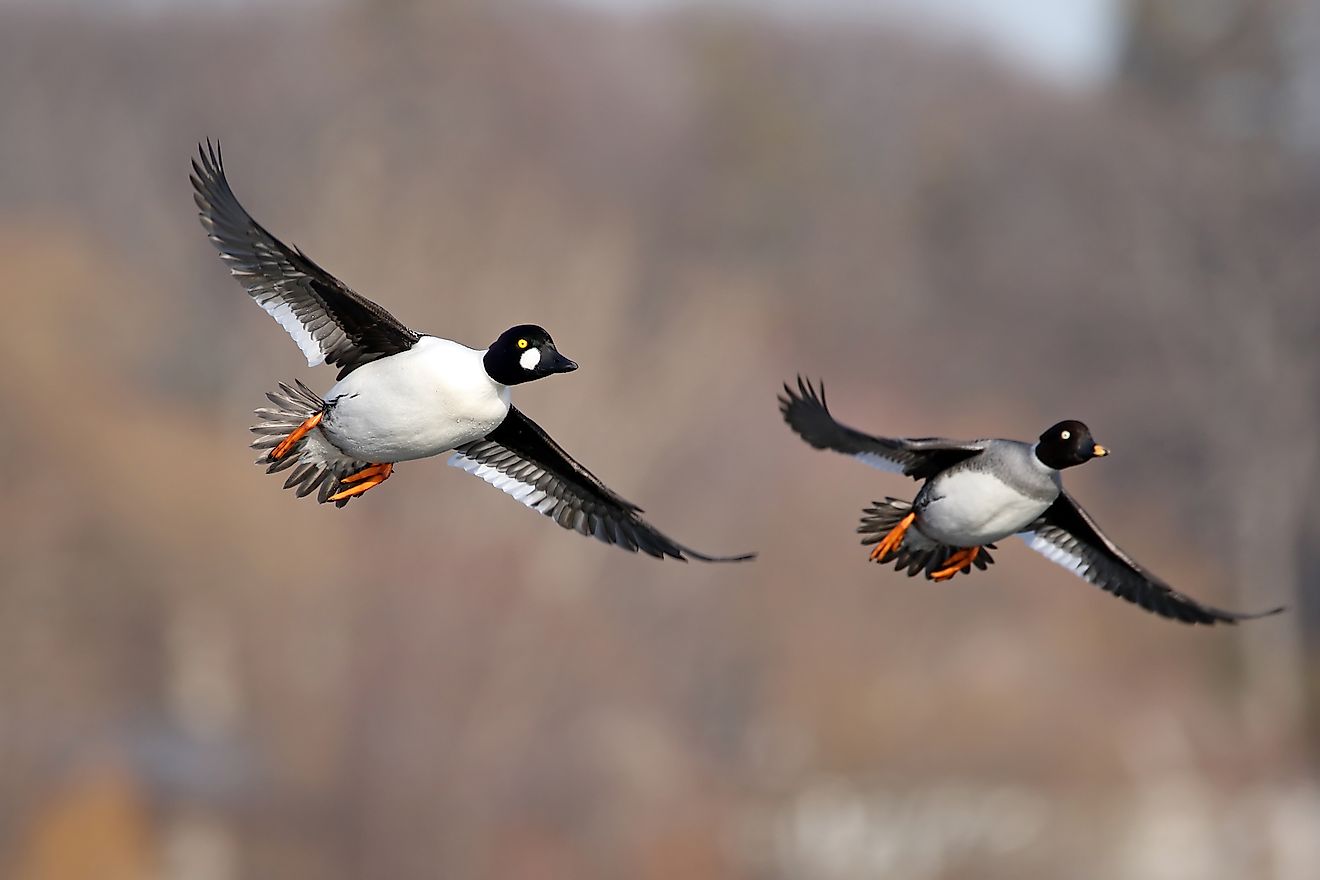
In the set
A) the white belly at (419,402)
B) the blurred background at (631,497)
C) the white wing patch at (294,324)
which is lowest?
the white belly at (419,402)

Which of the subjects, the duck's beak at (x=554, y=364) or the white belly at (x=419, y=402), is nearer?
the duck's beak at (x=554, y=364)

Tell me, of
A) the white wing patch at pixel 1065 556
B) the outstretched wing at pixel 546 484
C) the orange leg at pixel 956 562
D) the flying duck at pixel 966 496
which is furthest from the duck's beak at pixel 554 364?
the white wing patch at pixel 1065 556

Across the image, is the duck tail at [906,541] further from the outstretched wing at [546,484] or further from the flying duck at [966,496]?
the outstretched wing at [546,484]

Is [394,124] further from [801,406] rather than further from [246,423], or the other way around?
[801,406]

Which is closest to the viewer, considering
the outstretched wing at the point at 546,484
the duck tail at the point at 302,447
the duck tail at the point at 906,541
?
the duck tail at the point at 302,447

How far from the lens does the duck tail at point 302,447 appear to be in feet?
39.9

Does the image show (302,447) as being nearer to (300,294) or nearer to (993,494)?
(300,294)

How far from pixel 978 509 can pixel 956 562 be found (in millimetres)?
770

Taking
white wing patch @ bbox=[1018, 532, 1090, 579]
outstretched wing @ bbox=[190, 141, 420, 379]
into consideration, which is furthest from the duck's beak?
white wing patch @ bbox=[1018, 532, 1090, 579]

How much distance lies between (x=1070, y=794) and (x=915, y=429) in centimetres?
2005

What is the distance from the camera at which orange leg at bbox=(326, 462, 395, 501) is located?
40.1 feet

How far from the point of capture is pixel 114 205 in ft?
213

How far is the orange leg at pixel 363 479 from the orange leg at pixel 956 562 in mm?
3025

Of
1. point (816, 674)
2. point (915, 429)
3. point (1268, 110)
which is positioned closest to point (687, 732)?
point (816, 674)
